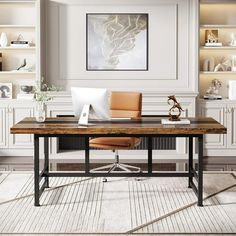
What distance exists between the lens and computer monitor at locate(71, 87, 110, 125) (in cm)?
527

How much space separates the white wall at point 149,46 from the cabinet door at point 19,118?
0.51m

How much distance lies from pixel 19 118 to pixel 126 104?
193cm

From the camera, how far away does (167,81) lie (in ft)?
25.0

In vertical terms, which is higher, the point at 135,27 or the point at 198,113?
the point at 135,27

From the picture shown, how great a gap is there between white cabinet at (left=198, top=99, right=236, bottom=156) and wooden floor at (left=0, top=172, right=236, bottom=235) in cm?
133

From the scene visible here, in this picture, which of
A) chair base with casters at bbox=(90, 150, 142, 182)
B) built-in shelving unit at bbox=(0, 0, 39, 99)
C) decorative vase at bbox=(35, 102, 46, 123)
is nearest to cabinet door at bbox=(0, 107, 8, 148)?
built-in shelving unit at bbox=(0, 0, 39, 99)

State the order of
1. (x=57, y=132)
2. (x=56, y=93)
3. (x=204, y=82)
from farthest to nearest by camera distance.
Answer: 1. (x=204, y=82)
2. (x=56, y=93)
3. (x=57, y=132)

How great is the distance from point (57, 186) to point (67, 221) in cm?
123

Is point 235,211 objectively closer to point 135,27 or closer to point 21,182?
point 21,182

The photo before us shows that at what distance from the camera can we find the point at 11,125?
24.7ft

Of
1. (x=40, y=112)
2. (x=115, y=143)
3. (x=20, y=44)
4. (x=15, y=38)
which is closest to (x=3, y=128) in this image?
(x=20, y=44)

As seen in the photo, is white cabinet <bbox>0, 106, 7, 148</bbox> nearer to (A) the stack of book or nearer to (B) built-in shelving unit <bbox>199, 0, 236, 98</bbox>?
(A) the stack of book

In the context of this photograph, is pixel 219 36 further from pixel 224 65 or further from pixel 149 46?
pixel 149 46

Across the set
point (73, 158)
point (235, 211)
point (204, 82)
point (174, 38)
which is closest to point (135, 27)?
point (174, 38)
